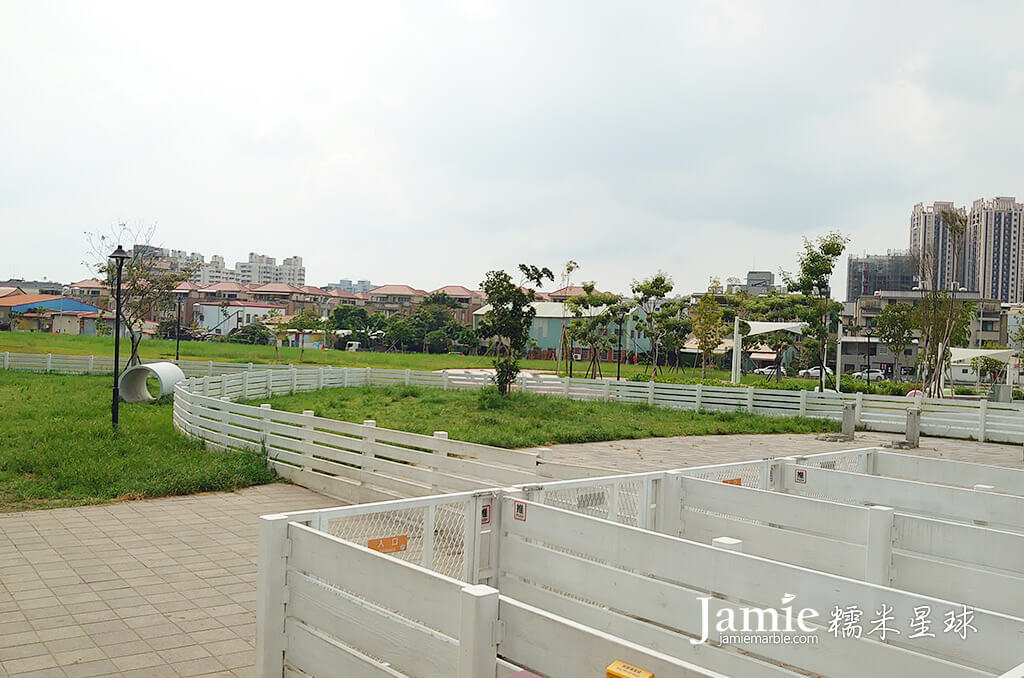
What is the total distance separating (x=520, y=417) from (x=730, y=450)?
21.3 feet

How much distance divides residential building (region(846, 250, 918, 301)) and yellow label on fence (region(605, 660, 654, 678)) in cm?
11767

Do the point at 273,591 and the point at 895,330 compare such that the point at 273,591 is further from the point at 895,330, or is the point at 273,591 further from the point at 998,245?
the point at 998,245

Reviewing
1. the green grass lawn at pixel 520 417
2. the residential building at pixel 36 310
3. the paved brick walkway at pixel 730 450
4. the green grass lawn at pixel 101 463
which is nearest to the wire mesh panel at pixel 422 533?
the green grass lawn at pixel 101 463

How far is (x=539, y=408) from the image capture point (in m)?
24.9

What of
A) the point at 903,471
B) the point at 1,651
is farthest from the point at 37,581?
the point at 903,471

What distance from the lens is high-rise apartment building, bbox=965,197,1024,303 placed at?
16412cm

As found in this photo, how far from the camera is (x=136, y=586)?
24.1ft

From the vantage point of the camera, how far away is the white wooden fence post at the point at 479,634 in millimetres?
3146

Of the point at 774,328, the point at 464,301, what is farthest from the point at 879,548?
the point at 464,301

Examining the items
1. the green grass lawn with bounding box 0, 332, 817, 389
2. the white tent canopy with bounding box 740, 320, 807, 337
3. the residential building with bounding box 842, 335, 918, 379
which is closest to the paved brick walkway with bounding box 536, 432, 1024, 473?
the white tent canopy with bounding box 740, 320, 807, 337

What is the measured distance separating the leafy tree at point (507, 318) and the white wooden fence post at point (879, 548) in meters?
21.2

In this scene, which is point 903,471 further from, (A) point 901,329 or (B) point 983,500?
(A) point 901,329

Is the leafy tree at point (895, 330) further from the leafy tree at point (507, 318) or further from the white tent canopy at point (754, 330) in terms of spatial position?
the leafy tree at point (507, 318)

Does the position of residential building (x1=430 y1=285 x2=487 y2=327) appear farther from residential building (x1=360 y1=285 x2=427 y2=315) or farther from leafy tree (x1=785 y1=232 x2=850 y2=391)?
leafy tree (x1=785 y1=232 x2=850 y2=391)
